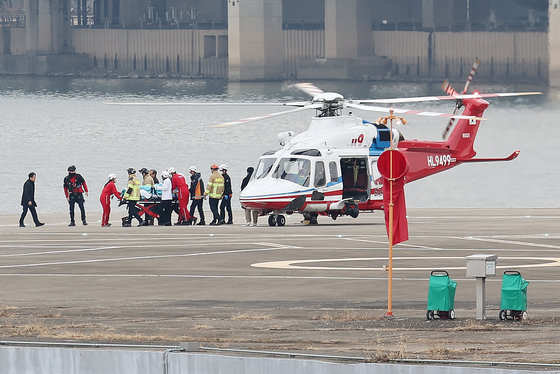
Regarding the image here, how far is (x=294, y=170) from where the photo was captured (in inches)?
1373

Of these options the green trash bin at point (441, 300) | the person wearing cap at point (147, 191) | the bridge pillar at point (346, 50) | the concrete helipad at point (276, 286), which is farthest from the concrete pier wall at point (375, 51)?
the green trash bin at point (441, 300)

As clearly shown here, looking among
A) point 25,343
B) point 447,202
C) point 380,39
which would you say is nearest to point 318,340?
point 25,343

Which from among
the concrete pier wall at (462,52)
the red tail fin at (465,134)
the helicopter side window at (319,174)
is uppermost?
the concrete pier wall at (462,52)

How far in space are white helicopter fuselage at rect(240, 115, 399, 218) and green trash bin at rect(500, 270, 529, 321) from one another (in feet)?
60.0

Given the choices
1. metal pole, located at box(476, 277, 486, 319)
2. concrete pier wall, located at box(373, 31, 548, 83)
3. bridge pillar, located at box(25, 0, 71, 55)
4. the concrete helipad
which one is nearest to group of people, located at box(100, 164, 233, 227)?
the concrete helipad

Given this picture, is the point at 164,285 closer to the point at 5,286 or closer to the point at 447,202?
the point at 5,286

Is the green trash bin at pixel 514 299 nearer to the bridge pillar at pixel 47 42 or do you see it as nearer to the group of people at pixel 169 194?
the group of people at pixel 169 194

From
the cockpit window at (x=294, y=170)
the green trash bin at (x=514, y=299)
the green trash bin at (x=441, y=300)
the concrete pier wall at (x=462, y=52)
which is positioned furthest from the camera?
the concrete pier wall at (x=462, y=52)

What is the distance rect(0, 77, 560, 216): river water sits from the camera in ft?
241

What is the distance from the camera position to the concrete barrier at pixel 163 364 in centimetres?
1164

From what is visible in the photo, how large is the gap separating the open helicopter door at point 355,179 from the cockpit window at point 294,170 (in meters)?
1.24

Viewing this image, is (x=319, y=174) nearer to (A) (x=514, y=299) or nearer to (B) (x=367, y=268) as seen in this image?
(B) (x=367, y=268)

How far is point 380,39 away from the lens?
15212cm

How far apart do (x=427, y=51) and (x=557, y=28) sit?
2303 centimetres
